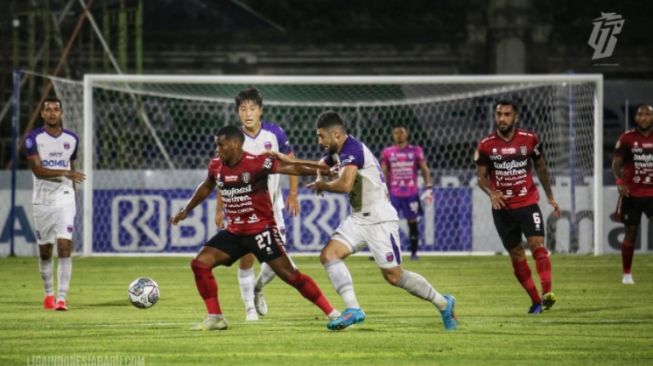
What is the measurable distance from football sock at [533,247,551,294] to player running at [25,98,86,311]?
478 cm

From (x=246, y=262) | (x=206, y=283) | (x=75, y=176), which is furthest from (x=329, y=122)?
(x=75, y=176)

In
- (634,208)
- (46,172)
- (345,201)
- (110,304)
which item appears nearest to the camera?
(46,172)

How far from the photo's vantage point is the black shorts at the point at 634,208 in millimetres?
16734

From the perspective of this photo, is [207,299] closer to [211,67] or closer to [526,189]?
[526,189]

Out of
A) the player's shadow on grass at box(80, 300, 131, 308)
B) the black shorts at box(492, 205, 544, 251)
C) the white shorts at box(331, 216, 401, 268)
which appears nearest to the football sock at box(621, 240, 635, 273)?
the black shorts at box(492, 205, 544, 251)

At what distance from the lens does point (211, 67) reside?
122 ft

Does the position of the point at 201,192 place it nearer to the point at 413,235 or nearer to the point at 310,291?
the point at 310,291

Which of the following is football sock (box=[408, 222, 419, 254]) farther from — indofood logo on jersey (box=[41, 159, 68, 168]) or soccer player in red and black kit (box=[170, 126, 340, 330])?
soccer player in red and black kit (box=[170, 126, 340, 330])

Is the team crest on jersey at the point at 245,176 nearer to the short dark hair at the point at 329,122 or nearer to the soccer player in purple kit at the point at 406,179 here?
the short dark hair at the point at 329,122

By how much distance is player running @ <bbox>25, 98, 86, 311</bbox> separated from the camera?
13.8 metres

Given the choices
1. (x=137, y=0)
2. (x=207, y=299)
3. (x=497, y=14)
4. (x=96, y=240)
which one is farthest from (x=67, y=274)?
(x=497, y=14)

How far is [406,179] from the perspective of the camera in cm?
2212

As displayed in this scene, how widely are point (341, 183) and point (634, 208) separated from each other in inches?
287

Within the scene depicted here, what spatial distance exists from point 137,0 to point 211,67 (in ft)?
14.7
